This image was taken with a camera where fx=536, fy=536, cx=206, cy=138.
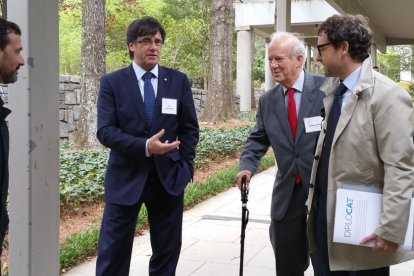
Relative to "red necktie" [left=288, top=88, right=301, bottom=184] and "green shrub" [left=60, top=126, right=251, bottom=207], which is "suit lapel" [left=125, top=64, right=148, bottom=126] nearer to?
"red necktie" [left=288, top=88, right=301, bottom=184]

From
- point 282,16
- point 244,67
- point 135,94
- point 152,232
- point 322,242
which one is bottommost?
point 152,232

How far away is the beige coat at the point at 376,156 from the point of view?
7.61ft

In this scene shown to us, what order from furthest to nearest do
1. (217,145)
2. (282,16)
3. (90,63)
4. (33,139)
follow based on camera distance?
(217,145) < (90,63) < (282,16) < (33,139)

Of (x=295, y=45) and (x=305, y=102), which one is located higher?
(x=295, y=45)

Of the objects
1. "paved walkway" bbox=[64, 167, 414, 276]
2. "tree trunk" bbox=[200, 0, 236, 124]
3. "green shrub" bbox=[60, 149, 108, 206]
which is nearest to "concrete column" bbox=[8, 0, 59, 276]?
"paved walkway" bbox=[64, 167, 414, 276]

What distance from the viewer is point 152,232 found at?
136 inches

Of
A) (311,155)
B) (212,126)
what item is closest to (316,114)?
(311,155)

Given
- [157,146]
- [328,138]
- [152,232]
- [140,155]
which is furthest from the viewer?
[152,232]

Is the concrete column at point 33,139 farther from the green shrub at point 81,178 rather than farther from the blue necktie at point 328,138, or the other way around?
the green shrub at point 81,178

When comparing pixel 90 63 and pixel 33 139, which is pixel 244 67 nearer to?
pixel 90 63

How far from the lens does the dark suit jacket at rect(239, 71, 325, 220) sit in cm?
319

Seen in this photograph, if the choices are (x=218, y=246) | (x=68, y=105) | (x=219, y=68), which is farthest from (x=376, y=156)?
(x=219, y=68)

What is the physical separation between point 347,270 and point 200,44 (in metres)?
23.0

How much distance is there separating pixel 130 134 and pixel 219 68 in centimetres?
1358
